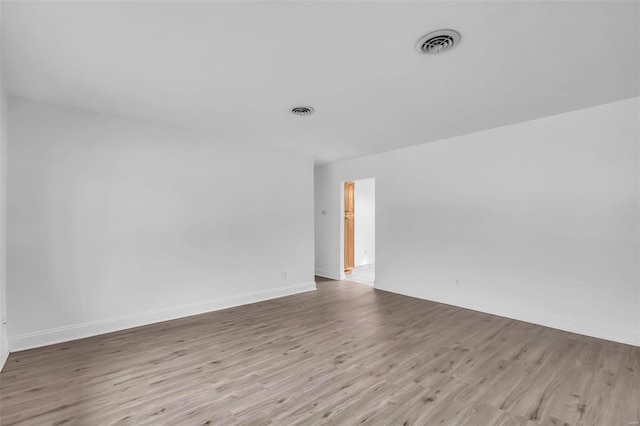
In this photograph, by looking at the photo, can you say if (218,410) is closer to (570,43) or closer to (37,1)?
(37,1)

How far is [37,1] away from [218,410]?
2.63m

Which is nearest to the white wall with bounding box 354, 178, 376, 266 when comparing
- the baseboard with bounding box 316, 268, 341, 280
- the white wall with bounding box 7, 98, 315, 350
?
the baseboard with bounding box 316, 268, 341, 280

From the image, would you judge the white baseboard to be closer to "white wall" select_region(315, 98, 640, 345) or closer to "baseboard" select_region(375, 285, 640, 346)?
"white wall" select_region(315, 98, 640, 345)

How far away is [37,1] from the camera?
66.3 inches

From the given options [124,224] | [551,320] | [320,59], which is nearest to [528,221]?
[551,320]

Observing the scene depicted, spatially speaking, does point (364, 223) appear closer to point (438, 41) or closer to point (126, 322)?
point (126, 322)

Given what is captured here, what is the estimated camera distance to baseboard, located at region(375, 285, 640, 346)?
3.13 m

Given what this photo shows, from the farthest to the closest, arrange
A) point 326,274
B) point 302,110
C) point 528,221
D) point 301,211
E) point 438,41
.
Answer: point 326,274, point 301,211, point 528,221, point 302,110, point 438,41

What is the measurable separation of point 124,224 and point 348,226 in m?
4.42

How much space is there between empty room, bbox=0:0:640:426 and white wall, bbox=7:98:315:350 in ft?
0.07

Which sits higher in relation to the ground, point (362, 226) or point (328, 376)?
point (362, 226)

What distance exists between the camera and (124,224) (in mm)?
3553

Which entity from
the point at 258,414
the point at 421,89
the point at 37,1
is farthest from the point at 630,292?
the point at 37,1

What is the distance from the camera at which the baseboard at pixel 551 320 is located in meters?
3.13
